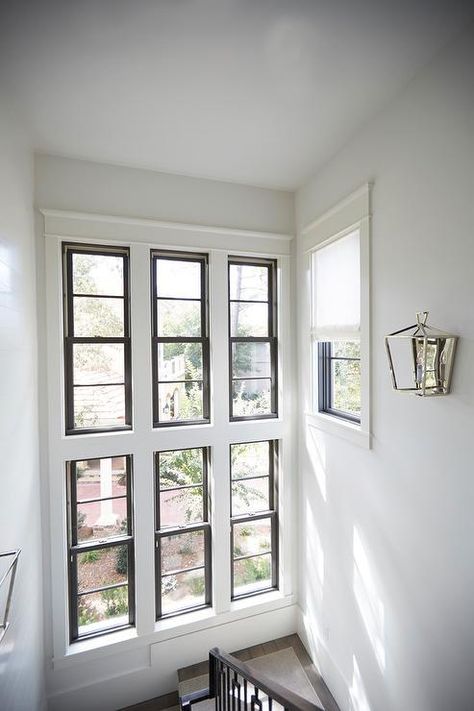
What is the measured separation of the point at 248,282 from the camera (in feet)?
9.18

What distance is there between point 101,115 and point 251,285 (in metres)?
1.47

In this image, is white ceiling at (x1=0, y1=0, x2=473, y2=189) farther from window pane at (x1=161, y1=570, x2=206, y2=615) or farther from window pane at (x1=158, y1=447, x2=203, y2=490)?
window pane at (x1=161, y1=570, x2=206, y2=615)

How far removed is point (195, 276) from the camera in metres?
2.66

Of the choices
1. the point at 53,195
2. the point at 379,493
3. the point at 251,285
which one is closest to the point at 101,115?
the point at 53,195

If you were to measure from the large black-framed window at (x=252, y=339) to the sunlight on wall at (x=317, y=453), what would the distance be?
370mm

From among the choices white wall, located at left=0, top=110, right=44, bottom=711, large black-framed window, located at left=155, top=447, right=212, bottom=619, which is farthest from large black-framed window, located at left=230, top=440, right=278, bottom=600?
white wall, located at left=0, top=110, right=44, bottom=711

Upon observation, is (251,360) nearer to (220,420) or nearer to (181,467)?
(220,420)

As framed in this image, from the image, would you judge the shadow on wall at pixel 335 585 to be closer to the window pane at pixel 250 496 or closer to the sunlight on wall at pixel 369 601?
the sunlight on wall at pixel 369 601

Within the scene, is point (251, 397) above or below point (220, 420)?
above

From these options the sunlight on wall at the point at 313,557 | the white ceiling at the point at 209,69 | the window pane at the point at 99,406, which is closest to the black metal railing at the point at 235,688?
the sunlight on wall at the point at 313,557

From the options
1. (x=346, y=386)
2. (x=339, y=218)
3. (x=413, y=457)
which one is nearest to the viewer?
(x=413, y=457)

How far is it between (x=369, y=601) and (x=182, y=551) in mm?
1365

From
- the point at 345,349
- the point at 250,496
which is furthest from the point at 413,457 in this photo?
the point at 250,496

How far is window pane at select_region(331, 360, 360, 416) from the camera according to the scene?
2.19 meters
